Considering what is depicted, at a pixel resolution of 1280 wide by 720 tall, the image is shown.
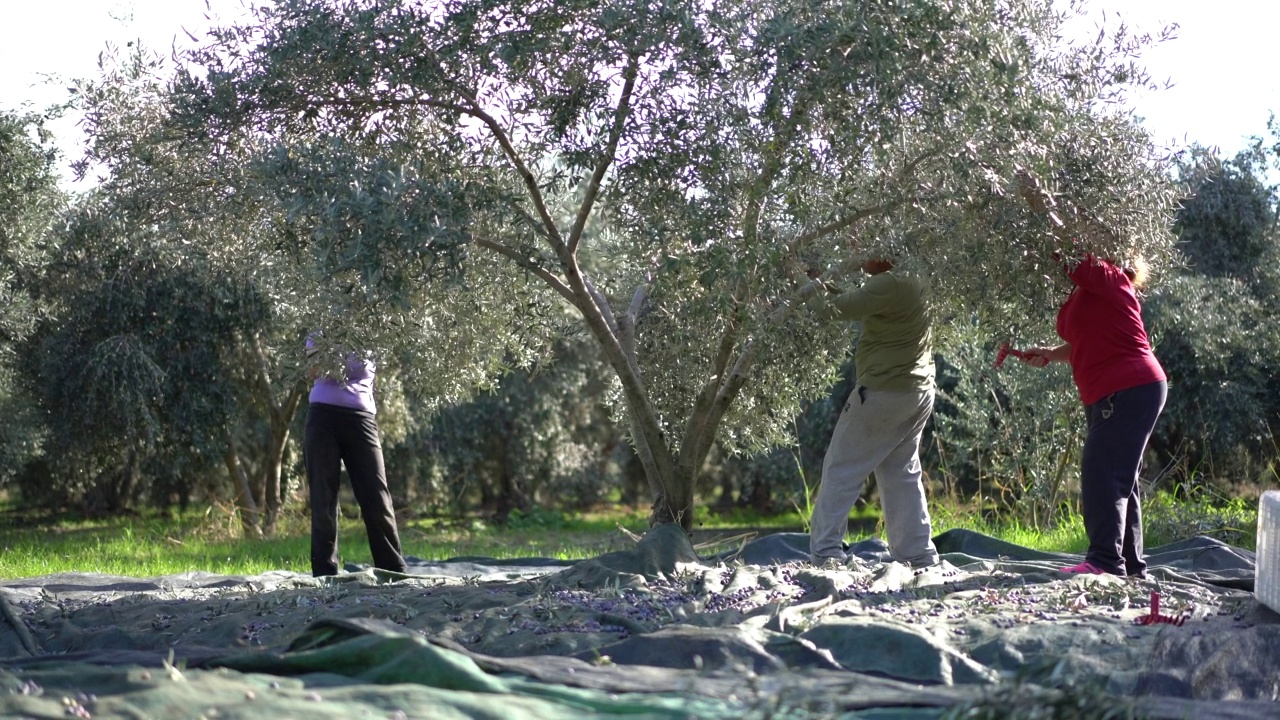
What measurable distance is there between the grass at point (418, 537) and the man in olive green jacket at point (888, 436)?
1.55m

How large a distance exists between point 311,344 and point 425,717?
114 inches

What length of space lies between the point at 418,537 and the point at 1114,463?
11171 millimetres

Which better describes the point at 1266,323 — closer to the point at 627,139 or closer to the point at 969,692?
the point at 627,139

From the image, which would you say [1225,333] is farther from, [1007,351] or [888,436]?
[888,436]

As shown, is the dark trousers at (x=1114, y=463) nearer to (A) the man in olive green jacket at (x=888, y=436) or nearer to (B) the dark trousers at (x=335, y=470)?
(A) the man in olive green jacket at (x=888, y=436)

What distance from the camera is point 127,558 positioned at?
10039 mm

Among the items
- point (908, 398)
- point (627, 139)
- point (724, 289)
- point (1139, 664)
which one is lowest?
point (1139, 664)

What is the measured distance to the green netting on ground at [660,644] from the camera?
3045mm

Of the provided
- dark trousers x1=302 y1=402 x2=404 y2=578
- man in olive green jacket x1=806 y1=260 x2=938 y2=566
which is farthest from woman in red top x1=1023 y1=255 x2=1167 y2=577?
dark trousers x1=302 y1=402 x2=404 y2=578

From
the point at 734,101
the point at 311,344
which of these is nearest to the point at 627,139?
the point at 734,101

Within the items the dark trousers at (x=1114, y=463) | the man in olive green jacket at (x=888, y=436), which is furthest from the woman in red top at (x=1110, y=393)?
the man in olive green jacket at (x=888, y=436)

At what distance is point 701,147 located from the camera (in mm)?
5055

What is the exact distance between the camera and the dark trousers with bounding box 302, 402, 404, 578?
22.6 ft

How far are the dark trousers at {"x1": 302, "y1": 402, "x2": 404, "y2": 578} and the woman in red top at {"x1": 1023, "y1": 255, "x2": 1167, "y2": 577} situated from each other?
3.90m
